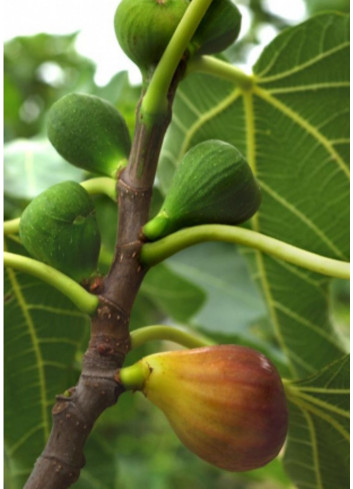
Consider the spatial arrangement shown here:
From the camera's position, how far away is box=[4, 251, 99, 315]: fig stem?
0.81 m

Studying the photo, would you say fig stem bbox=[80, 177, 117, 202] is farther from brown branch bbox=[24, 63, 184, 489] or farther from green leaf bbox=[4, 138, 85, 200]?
green leaf bbox=[4, 138, 85, 200]

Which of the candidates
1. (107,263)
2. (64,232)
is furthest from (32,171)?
(64,232)

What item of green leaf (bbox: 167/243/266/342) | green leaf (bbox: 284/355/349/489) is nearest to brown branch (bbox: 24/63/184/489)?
green leaf (bbox: 284/355/349/489)

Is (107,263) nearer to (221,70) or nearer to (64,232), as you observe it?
(221,70)

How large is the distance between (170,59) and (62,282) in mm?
253

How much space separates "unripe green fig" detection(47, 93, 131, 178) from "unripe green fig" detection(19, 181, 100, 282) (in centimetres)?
7

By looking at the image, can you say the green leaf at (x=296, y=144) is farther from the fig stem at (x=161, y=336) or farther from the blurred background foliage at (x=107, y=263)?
the fig stem at (x=161, y=336)

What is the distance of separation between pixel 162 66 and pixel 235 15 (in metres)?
0.15

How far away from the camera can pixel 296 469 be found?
3.58 feet

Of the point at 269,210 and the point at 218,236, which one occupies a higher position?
the point at 218,236

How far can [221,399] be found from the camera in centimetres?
77

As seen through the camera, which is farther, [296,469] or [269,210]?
[269,210]

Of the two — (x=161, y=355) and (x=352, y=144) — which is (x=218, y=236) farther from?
(x=352, y=144)

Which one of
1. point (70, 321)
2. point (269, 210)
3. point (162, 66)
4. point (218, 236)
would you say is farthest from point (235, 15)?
point (70, 321)
